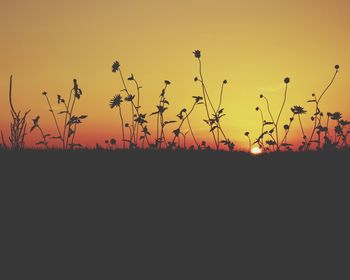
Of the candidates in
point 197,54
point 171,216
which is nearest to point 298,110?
point 197,54

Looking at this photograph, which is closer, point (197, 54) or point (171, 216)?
point (171, 216)

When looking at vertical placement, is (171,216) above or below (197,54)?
below

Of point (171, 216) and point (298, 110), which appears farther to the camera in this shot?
point (298, 110)

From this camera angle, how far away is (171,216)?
483cm

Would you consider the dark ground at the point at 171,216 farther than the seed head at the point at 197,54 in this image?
No

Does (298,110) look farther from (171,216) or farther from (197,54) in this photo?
(171,216)

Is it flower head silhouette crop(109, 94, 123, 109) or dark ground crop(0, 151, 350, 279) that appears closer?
dark ground crop(0, 151, 350, 279)

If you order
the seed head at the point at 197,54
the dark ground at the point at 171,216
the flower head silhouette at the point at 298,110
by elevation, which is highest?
the seed head at the point at 197,54

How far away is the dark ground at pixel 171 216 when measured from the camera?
4258mm

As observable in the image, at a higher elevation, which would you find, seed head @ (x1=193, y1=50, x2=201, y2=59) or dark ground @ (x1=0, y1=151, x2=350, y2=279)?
seed head @ (x1=193, y1=50, x2=201, y2=59)

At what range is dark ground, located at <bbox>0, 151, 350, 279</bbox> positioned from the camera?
14.0 feet

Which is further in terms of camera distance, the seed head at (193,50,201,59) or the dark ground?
the seed head at (193,50,201,59)

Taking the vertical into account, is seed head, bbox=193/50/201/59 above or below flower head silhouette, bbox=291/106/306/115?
above

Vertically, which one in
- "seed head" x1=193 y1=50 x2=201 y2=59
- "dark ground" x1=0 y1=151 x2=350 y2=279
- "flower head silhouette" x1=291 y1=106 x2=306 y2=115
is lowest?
"dark ground" x1=0 y1=151 x2=350 y2=279
